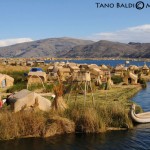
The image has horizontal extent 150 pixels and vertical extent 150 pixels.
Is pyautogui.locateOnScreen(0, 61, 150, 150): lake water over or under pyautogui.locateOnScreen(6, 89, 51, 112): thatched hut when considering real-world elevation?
under

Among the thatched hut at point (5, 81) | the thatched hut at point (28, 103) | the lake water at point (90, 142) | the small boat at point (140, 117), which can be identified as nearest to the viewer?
the lake water at point (90, 142)

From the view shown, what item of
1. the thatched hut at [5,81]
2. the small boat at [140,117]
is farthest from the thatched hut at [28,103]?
the thatched hut at [5,81]

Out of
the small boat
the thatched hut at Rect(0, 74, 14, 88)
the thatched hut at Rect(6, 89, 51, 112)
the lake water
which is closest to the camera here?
the lake water

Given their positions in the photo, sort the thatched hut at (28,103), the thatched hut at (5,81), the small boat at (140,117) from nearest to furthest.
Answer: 1. the small boat at (140,117)
2. the thatched hut at (28,103)
3. the thatched hut at (5,81)

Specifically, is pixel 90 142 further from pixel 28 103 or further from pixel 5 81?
pixel 5 81

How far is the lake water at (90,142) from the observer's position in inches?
686

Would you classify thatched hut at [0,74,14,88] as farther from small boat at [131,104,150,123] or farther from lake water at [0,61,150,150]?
lake water at [0,61,150,150]

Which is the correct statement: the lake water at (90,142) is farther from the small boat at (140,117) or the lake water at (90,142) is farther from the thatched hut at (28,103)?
the thatched hut at (28,103)

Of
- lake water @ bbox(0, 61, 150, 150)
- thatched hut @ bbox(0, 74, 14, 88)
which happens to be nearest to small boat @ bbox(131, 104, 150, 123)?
lake water @ bbox(0, 61, 150, 150)

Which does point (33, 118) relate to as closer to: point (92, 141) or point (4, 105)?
point (92, 141)

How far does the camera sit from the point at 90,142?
1825 centimetres

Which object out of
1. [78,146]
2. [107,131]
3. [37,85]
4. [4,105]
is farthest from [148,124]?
[37,85]

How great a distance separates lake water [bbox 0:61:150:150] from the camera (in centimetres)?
1742

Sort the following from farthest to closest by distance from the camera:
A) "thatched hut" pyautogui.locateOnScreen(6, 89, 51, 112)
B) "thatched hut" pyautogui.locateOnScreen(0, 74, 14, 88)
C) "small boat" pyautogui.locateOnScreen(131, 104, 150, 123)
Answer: "thatched hut" pyautogui.locateOnScreen(0, 74, 14, 88), "thatched hut" pyautogui.locateOnScreen(6, 89, 51, 112), "small boat" pyautogui.locateOnScreen(131, 104, 150, 123)
